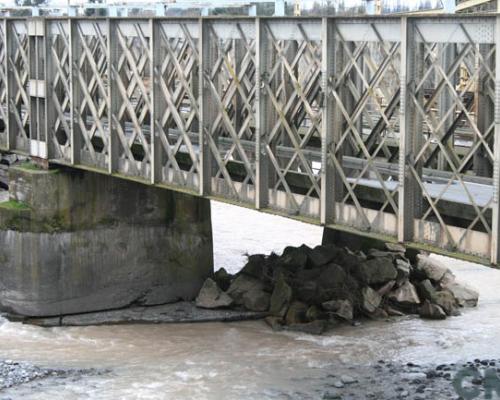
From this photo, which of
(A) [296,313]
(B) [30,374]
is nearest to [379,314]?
(A) [296,313]

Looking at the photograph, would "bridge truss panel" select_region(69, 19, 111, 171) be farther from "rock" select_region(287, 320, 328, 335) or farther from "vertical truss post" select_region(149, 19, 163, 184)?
"rock" select_region(287, 320, 328, 335)

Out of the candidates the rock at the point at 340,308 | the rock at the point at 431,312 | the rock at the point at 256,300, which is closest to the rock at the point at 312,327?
the rock at the point at 340,308

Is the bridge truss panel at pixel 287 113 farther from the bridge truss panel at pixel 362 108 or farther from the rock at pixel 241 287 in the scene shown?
the rock at pixel 241 287

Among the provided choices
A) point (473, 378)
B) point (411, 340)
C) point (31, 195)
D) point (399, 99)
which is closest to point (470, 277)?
point (411, 340)

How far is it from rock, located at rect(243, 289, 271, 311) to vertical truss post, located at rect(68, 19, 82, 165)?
5073mm

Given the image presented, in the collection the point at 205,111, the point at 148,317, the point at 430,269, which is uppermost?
the point at 205,111

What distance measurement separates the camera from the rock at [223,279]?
30.8m

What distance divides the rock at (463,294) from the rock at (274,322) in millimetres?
4528

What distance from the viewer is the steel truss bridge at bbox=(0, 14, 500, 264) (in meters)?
18.9

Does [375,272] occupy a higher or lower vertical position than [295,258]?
lower

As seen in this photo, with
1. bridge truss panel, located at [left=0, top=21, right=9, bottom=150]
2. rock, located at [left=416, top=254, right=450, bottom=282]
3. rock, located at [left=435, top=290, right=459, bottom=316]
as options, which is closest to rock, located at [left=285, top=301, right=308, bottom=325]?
rock, located at [left=435, top=290, right=459, bottom=316]

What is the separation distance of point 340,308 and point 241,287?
268 cm

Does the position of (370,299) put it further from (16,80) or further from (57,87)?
(16,80)

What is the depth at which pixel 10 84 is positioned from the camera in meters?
32.3
